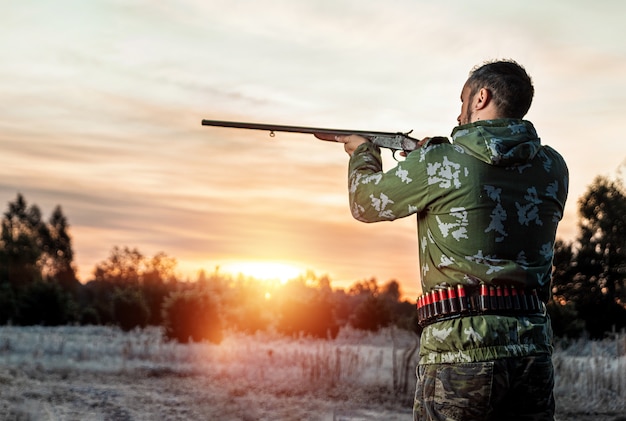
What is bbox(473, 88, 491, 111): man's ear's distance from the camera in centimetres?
329

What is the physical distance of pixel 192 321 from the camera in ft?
63.4

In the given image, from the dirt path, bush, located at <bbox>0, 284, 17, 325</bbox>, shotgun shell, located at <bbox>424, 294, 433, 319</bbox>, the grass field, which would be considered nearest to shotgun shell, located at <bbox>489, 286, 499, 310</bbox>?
shotgun shell, located at <bbox>424, 294, 433, 319</bbox>

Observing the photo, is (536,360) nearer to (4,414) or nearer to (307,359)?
(4,414)

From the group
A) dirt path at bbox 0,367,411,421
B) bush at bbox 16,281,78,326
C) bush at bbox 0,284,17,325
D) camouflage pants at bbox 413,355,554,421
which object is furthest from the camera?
bush at bbox 0,284,17,325

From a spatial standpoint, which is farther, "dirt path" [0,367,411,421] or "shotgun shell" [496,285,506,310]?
"dirt path" [0,367,411,421]

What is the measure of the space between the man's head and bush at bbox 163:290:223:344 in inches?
642

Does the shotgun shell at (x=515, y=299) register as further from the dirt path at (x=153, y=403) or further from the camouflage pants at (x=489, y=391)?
the dirt path at (x=153, y=403)

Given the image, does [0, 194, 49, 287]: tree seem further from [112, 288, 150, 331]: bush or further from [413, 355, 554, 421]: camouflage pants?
[413, 355, 554, 421]: camouflage pants

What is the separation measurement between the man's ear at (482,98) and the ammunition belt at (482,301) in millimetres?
696

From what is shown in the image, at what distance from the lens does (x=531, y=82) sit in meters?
3.37

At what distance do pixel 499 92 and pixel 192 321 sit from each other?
16.7 metres

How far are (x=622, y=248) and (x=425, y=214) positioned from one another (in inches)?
854

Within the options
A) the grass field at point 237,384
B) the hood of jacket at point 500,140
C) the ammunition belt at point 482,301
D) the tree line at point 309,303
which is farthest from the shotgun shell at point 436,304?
the tree line at point 309,303

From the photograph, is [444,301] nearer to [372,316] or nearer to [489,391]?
[489,391]
